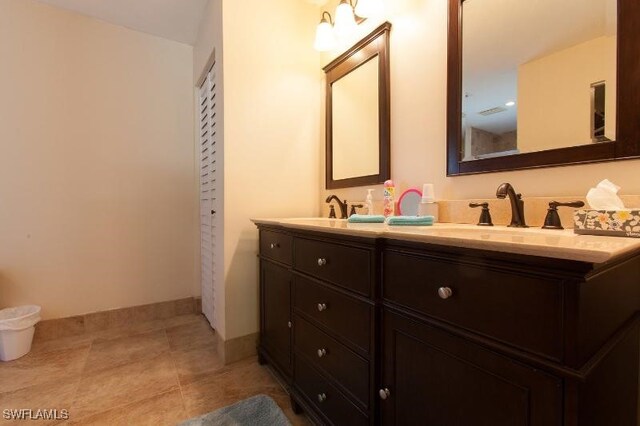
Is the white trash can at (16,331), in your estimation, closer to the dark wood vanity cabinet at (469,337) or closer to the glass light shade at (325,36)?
the dark wood vanity cabinet at (469,337)

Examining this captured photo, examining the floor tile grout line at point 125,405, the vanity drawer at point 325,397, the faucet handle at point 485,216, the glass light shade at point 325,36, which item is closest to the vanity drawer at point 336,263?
the vanity drawer at point 325,397

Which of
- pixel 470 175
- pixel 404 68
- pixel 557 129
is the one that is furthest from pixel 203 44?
pixel 557 129

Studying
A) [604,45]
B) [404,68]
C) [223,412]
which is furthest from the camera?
[404,68]

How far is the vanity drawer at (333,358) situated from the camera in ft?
3.04

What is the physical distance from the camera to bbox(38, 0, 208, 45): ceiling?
2.00 m

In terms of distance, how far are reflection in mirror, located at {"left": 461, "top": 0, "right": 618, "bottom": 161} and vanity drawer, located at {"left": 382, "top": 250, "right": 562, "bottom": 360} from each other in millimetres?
623

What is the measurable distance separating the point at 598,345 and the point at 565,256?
0.80 feet

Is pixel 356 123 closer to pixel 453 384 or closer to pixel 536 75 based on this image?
pixel 536 75

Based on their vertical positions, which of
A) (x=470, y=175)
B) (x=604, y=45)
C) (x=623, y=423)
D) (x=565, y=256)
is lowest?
(x=623, y=423)

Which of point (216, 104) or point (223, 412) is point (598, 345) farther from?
point (216, 104)

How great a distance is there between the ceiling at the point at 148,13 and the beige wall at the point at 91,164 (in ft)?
0.26

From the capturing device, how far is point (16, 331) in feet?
5.77

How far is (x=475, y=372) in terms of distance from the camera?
0.64 metres

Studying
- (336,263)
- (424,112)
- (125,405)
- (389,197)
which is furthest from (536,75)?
(125,405)
